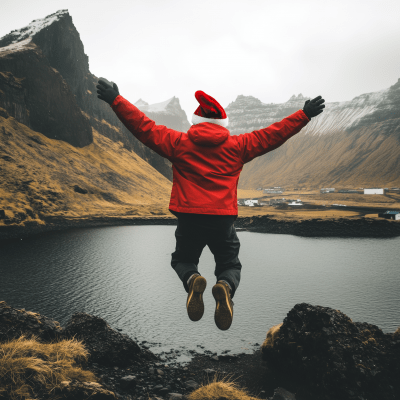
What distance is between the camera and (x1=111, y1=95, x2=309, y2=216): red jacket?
7.84ft

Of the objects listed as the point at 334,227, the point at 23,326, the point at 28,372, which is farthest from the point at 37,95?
the point at 28,372

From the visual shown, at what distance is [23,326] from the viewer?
6.77 metres

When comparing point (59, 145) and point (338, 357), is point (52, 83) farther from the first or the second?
point (338, 357)

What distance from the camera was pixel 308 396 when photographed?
8039 mm

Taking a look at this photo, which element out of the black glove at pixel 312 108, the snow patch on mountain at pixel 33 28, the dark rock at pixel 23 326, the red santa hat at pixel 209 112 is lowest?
the dark rock at pixel 23 326

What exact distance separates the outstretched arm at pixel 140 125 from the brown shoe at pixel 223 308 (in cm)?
103

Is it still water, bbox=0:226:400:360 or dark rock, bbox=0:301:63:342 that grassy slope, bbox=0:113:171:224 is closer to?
still water, bbox=0:226:400:360

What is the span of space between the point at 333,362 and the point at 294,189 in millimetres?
111991

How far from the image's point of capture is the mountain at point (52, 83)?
56.8 m

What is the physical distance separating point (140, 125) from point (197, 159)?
0.49 metres

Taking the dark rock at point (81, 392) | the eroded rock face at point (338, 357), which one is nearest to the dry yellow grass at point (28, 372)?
the dark rock at point (81, 392)

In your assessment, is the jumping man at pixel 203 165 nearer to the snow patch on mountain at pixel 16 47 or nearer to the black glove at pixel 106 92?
the black glove at pixel 106 92

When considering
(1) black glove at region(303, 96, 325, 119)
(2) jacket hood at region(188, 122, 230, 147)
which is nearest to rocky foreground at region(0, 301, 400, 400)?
(2) jacket hood at region(188, 122, 230, 147)

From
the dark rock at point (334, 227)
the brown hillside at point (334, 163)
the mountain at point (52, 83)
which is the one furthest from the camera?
the brown hillside at point (334, 163)
